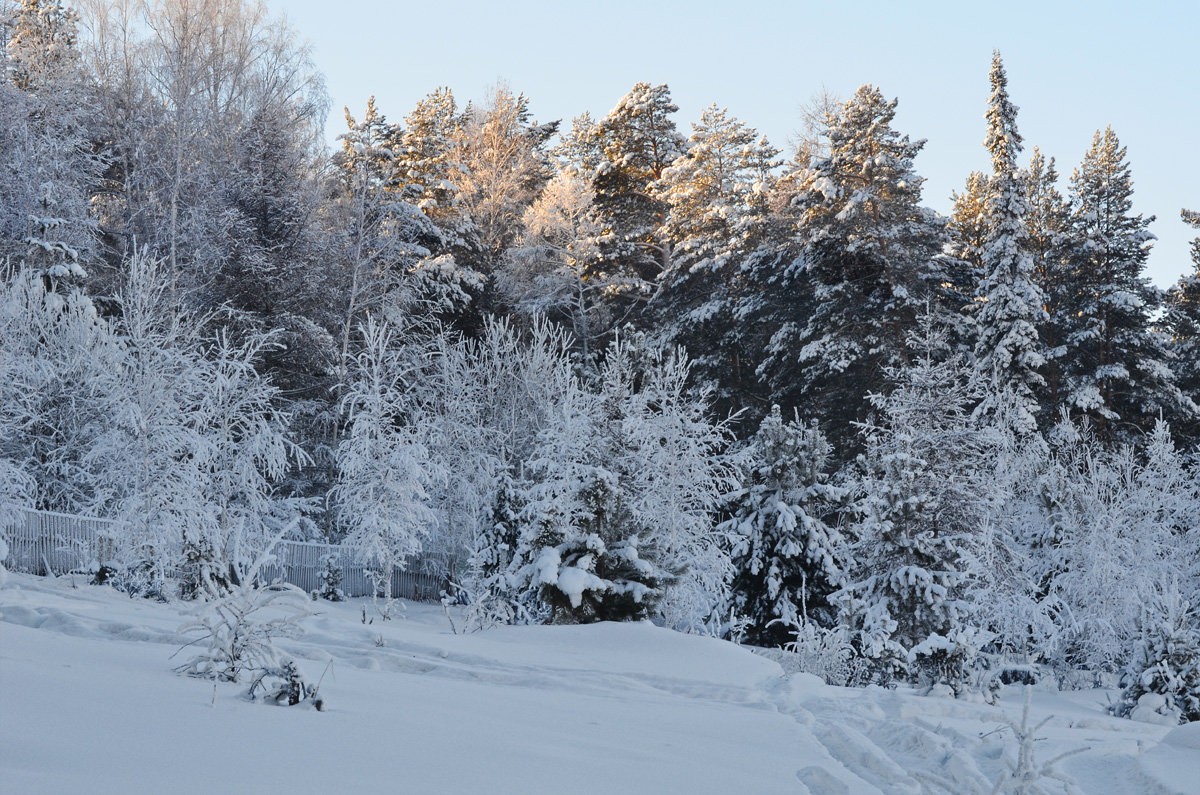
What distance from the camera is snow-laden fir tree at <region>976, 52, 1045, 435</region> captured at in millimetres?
27406

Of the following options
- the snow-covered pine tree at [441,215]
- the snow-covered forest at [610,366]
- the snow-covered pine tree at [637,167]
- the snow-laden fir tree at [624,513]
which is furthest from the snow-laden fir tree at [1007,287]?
the snow-covered pine tree at [441,215]

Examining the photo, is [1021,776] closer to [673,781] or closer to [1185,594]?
[673,781]

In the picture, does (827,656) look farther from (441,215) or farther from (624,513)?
(441,215)

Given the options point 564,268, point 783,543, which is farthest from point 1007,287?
point 564,268

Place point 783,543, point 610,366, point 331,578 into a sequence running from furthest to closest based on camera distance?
point 331,578, point 610,366, point 783,543

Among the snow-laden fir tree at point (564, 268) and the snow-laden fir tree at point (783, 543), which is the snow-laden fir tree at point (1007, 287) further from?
the snow-laden fir tree at point (564, 268)

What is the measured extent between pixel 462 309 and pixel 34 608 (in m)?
24.5

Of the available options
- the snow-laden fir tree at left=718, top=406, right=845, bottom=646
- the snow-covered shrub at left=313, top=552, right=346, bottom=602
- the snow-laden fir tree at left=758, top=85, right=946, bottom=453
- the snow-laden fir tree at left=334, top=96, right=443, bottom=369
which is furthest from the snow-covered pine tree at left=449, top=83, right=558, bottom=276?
the snow-laden fir tree at left=718, top=406, right=845, bottom=646

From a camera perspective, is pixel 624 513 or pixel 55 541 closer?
pixel 624 513

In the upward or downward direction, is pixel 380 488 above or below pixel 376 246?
below

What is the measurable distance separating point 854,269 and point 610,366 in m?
11.7

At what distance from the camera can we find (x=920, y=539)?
1597 cm

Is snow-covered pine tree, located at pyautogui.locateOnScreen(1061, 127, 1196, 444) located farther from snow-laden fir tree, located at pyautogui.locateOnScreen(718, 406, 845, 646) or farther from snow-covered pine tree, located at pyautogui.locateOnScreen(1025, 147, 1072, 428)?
snow-laden fir tree, located at pyautogui.locateOnScreen(718, 406, 845, 646)

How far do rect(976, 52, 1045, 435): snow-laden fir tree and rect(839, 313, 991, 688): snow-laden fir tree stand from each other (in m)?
9.62
